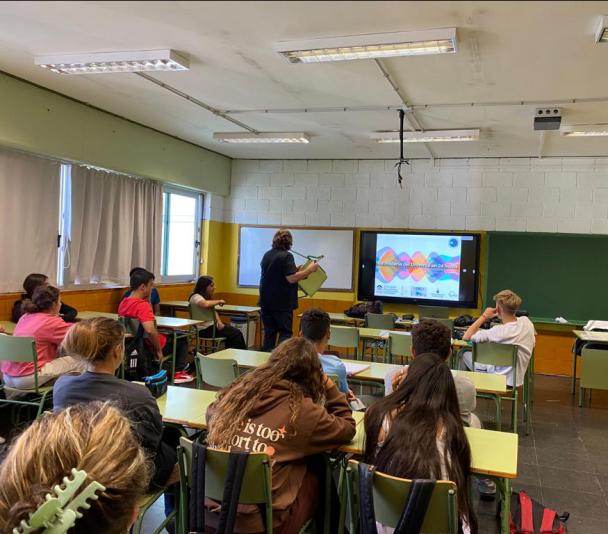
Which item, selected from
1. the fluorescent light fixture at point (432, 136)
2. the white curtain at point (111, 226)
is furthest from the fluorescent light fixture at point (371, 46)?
the white curtain at point (111, 226)

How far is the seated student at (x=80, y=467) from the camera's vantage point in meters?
0.77

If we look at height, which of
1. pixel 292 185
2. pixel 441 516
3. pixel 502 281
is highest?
pixel 292 185

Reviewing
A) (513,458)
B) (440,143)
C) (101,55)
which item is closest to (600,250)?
(440,143)

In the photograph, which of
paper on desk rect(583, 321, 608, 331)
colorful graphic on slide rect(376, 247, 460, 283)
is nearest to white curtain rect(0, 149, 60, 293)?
colorful graphic on slide rect(376, 247, 460, 283)

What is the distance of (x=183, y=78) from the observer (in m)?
4.57

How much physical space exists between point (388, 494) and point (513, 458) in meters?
0.66

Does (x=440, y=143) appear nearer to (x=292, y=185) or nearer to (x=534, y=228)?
(x=534, y=228)

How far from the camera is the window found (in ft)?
25.0

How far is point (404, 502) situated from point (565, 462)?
2.86 meters

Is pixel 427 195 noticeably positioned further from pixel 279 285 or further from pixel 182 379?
pixel 182 379

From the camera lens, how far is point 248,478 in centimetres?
186

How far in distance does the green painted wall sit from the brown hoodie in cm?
398

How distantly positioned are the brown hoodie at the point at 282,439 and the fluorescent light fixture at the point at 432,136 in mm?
4609

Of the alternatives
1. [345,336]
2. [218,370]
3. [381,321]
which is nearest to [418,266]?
[381,321]
